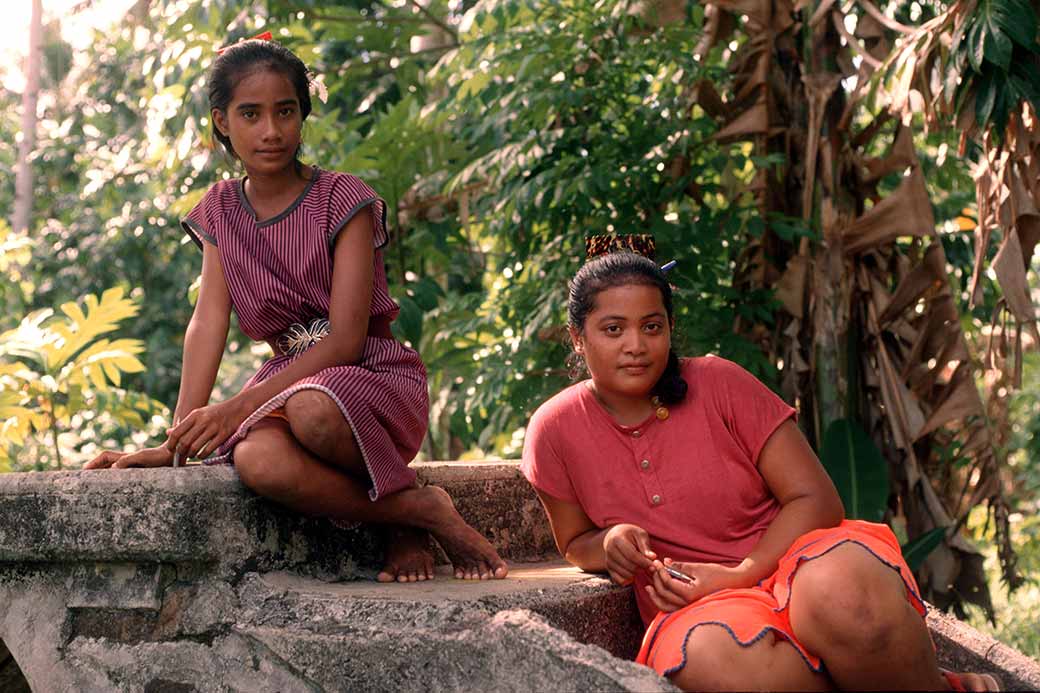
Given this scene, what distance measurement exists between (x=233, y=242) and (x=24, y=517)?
829 mm

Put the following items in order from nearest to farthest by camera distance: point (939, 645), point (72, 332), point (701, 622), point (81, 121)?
point (701, 622) → point (939, 645) → point (72, 332) → point (81, 121)

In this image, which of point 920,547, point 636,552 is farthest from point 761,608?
point 920,547

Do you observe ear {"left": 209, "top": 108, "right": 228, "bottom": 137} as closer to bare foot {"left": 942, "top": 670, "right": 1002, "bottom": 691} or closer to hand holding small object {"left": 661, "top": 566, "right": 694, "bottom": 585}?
hand holding small object {"left": 661, "top": 566, "right": 694, "bottom": 585}

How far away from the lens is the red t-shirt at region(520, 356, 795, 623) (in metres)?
2.53

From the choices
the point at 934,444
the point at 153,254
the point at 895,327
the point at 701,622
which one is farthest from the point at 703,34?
the point at 153,254

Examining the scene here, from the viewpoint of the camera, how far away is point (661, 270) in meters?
2.67

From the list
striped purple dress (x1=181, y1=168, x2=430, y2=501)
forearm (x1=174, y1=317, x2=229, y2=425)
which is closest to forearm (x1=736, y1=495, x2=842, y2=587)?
striped purple dress (x1=181, y1=168, x2=430, y2=501)

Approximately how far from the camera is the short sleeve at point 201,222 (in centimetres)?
302

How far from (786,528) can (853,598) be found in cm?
37

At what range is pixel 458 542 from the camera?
2.80 meters

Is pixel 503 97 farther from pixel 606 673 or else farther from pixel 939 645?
pixel 606 673

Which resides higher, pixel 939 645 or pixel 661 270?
pixel 661 270

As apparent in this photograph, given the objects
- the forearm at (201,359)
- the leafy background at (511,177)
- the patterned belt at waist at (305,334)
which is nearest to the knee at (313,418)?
the patterned belt at waist at (305,334)

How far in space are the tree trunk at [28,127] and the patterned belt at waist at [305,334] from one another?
998 cm
